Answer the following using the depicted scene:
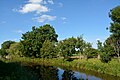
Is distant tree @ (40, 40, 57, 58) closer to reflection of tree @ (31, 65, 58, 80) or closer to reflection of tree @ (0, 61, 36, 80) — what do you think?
reflection of tree @ (31, 65, 58, 80)

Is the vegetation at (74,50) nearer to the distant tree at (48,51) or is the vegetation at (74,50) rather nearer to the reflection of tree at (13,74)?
the distant tree at (48,51)

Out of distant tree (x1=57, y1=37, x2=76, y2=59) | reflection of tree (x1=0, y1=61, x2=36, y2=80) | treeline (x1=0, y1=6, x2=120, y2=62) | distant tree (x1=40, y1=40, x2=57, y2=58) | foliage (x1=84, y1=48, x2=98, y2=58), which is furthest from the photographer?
distant tree (x1=40, y1=40, x2=57, y2=58)

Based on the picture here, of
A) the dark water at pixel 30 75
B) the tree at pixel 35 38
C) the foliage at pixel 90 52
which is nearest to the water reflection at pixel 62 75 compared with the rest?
the dark water at pixel 30 75

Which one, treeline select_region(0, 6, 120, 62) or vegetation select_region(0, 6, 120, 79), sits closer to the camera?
vegetation select_region(0, 6, 120, 79)

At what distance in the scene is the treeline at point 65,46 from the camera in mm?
79688

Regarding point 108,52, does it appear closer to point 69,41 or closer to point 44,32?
point 69,41

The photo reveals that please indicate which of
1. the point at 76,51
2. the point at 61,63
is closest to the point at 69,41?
the point at 76,51

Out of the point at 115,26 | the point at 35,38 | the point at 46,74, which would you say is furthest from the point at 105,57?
the point at 35,38

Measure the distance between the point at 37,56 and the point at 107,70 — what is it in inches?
2639

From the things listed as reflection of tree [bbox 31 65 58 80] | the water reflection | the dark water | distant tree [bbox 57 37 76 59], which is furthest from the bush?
distant tree [bbox 57 37 76 59]

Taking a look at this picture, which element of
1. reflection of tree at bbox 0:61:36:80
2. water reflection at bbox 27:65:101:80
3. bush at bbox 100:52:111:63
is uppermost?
bush at bbox 100:52:111:63

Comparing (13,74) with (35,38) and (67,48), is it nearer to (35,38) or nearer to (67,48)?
(67,48)

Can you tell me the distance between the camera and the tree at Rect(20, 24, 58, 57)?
127250 mm

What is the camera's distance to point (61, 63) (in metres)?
94.7
